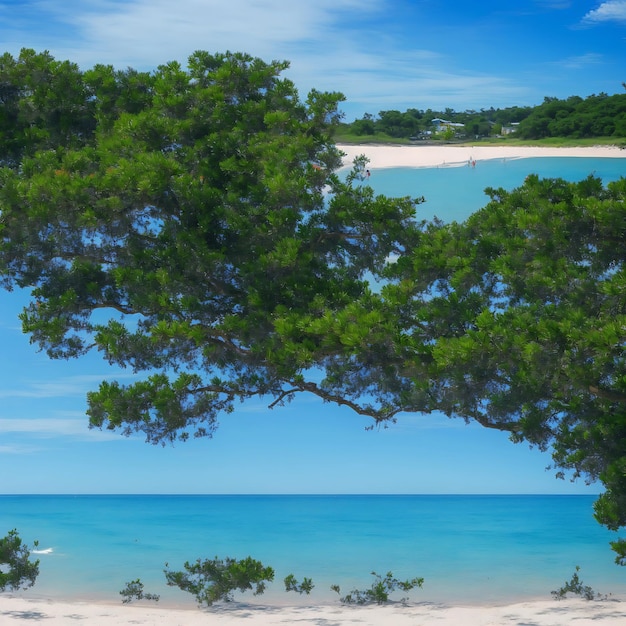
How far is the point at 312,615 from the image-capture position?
9.77 meters

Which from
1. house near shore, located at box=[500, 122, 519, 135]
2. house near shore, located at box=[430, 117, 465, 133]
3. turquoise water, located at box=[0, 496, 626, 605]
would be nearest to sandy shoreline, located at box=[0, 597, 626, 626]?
turquoise water, located at box=[0, 496, 626, 605]

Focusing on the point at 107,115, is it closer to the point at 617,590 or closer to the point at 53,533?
the point at 617,590

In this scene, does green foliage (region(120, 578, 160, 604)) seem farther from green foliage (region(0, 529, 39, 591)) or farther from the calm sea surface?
green foliage (region(0, 529, 39, 591))

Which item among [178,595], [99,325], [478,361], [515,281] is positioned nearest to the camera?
[478,361]

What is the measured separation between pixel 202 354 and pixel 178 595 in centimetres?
502

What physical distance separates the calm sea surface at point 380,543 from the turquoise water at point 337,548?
0.13 feet

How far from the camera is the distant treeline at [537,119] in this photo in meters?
12.9

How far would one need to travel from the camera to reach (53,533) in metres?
25.5

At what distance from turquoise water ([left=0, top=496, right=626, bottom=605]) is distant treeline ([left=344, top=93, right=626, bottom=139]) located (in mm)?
6890

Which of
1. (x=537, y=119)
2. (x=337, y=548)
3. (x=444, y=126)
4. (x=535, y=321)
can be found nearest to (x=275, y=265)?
(x=535, y=321)

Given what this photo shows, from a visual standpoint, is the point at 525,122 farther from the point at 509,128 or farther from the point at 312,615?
the point at 312,615

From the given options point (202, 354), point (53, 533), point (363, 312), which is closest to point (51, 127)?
point (202, 354)

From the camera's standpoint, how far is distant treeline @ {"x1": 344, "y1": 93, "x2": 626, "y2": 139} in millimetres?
12859

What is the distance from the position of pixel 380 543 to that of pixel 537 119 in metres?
12.6
